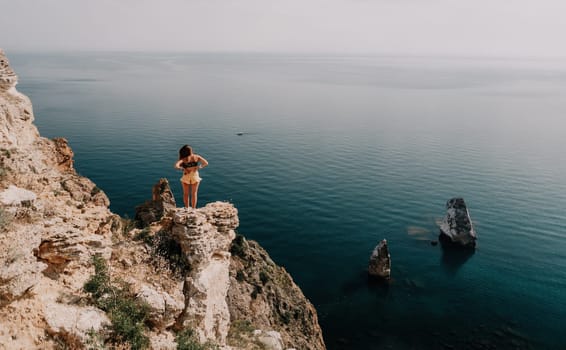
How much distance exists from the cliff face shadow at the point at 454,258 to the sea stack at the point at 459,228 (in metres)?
1.00

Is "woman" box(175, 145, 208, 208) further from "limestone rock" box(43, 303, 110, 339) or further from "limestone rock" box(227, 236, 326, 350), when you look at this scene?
"limestone rock" box(227, 236, 326, 350)

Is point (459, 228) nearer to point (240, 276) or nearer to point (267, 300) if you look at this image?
point (267, 300)

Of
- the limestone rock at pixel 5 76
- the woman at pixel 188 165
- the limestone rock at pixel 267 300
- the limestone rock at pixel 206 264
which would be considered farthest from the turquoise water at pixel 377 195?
the limestone rock at pixel 5 76

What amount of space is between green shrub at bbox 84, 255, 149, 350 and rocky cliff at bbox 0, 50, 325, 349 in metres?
0.04

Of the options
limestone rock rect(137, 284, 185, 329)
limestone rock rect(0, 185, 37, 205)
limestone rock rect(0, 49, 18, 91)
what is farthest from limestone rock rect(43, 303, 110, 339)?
limestone rock rect(0, 49, 18, 91)

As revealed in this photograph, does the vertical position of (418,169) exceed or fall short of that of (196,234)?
it falls short

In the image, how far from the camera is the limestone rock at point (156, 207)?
33.3 metres

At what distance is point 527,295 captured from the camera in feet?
171

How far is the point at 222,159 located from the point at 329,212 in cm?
3864

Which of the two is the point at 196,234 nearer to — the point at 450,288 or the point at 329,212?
the point at 450,288

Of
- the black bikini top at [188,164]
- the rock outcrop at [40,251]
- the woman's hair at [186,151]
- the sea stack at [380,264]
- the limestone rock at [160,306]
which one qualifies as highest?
the woman's hair at [186,151]

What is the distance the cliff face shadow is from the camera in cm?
5919

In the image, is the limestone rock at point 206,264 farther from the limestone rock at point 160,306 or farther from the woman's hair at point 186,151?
the woman's hair at point 186,151

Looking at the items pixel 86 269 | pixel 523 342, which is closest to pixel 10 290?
pixel 86 269
